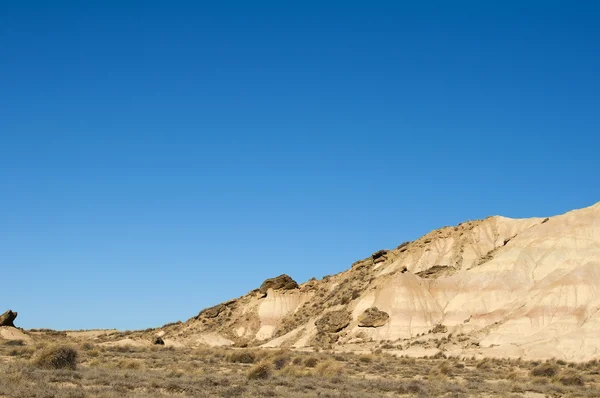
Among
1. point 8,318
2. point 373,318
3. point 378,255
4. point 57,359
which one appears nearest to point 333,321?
point 373,318

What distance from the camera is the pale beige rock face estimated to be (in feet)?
190

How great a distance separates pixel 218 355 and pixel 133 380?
20209 mm

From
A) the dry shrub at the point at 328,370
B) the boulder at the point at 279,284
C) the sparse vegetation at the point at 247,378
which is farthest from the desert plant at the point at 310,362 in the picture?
the boulder at the point at 279,284

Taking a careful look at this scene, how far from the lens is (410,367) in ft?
136

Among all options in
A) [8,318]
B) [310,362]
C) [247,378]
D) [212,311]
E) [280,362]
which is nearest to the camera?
[247,378]

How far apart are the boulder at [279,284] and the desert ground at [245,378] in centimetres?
5181

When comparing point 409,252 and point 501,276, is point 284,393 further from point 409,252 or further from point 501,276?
point 409,252

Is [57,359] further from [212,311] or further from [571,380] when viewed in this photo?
[212,311]

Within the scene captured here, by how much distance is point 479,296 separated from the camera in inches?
2719

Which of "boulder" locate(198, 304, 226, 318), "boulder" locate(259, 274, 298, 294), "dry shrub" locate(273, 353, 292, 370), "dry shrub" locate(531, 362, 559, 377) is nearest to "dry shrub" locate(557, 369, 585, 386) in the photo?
"dry shrub" locate(531, 362, 559, 377)

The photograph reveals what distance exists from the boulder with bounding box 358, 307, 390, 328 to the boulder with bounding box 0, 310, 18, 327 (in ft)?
119

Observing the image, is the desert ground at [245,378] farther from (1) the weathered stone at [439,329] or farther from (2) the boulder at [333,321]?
(2) the boulder at [333,321]

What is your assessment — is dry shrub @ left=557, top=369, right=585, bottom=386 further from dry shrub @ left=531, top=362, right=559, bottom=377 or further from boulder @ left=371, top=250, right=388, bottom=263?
boulder @ left=371, top=250, right=388, bottom=263

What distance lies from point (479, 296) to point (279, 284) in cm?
3525
